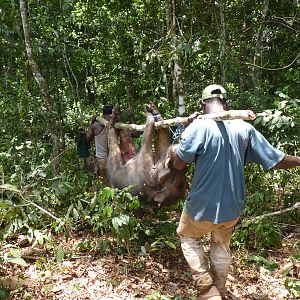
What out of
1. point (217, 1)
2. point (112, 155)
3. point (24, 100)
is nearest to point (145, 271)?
point (112, 155)

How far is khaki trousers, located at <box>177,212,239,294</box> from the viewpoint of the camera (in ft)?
12.6

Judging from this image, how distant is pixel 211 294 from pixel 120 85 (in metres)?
6.67

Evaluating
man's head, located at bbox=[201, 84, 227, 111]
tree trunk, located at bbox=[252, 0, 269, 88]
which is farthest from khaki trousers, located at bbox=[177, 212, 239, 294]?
tree trunk, located at bbox=[252, 0, 269, 88]

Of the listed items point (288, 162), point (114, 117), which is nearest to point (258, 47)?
point (114, 117)

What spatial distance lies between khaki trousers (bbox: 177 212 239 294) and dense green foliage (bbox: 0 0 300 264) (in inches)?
30.7

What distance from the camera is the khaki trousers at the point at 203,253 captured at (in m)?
3.85

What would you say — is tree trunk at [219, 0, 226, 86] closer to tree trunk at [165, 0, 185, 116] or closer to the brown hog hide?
tree trunk at [165, 0, 185, 116]

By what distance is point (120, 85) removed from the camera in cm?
966

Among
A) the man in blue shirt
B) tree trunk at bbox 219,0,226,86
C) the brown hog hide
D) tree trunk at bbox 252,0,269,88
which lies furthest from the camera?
tree trunk at bbox 252,0,269,88

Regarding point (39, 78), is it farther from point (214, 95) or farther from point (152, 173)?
point (214, 95)

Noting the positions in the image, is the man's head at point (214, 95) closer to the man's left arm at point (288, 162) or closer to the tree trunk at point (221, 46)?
the man's left arm at point (288, 162)

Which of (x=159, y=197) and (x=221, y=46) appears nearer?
(x=159, y=197)

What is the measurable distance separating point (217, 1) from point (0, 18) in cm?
454

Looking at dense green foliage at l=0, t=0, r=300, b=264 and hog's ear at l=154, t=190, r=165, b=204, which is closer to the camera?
hog's ear at l=154, t=190, r=165, b=204
